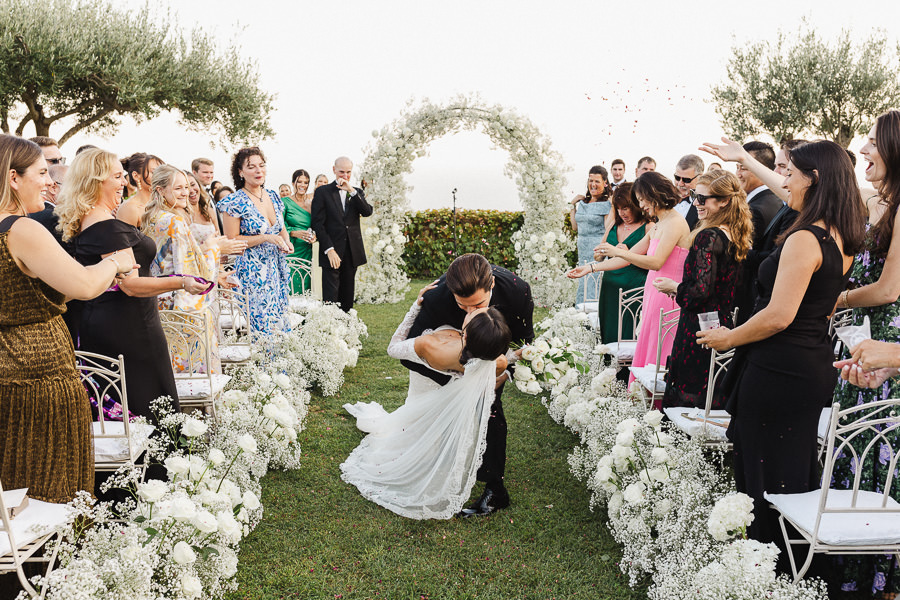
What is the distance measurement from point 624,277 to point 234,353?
3637 millimetres

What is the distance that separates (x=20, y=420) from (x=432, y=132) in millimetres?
9331

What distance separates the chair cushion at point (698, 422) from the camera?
3.50m

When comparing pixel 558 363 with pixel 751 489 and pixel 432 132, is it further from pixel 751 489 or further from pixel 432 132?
pixel 432 132

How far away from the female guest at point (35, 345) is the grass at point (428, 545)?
1118 mm

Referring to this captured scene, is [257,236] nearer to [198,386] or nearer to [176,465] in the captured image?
[198,386]

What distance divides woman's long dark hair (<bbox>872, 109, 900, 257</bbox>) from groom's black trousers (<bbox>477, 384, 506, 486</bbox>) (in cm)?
218

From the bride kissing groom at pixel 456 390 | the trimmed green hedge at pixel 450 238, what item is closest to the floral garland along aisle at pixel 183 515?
the bride kissing groom at pixel 456 390

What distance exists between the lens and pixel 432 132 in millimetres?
11219

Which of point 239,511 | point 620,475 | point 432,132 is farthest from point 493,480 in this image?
point 432,132

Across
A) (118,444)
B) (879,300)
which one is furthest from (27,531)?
(879,300)

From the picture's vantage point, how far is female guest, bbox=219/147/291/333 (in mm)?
5902

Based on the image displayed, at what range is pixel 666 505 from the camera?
129 inches

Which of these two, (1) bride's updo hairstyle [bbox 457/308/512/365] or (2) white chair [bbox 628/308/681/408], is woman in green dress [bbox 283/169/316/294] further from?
(1) bride's updo hairstyle [bbox 457/308/512/365]

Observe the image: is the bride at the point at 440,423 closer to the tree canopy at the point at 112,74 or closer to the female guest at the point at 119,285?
the female guest at the point at 119,285
